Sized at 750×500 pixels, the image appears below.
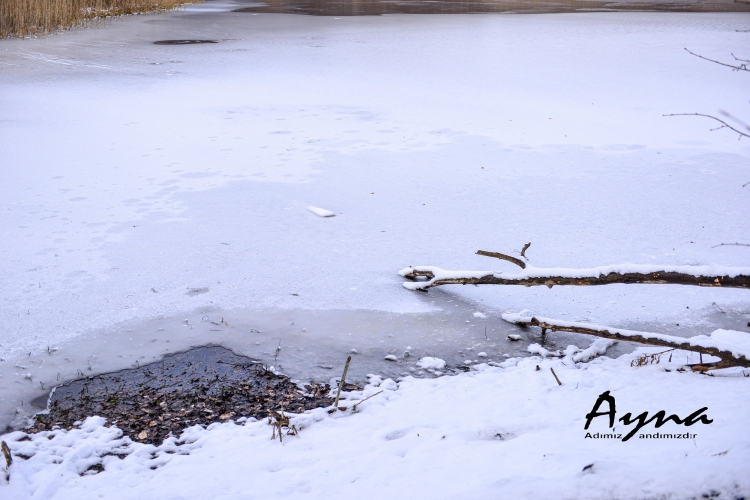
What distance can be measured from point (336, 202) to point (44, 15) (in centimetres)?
1237

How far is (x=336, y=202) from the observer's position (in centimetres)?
515

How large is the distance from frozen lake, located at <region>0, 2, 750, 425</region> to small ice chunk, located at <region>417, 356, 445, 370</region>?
64mm

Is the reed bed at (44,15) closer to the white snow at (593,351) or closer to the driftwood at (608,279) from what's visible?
the driftwood at (608,279)

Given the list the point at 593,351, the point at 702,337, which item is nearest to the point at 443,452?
the point at 593,351

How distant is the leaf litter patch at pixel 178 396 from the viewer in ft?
8.42

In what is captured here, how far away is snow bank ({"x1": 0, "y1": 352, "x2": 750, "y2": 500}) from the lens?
1943mm

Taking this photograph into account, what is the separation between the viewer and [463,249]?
429 centimetres

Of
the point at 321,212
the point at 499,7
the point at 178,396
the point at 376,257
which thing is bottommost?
the point at 178,396

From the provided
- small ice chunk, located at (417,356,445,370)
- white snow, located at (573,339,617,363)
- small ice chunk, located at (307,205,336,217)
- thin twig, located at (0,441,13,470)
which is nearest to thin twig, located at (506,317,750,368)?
white snow, located at (573,339,617,363)

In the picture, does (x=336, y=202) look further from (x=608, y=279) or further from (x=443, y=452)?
(x=443, y=452)

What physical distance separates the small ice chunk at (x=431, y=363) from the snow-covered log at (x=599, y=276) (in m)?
0.60

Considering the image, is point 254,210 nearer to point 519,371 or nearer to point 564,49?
point 519,371

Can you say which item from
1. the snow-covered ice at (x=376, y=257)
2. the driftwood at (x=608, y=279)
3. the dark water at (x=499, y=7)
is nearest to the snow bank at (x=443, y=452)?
the snow-covered ice at (x=376, y=257)

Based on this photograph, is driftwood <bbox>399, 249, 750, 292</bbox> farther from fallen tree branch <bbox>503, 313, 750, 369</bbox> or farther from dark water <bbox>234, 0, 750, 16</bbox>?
dark water <bbox>234, 0, 750, 16</bbox>
